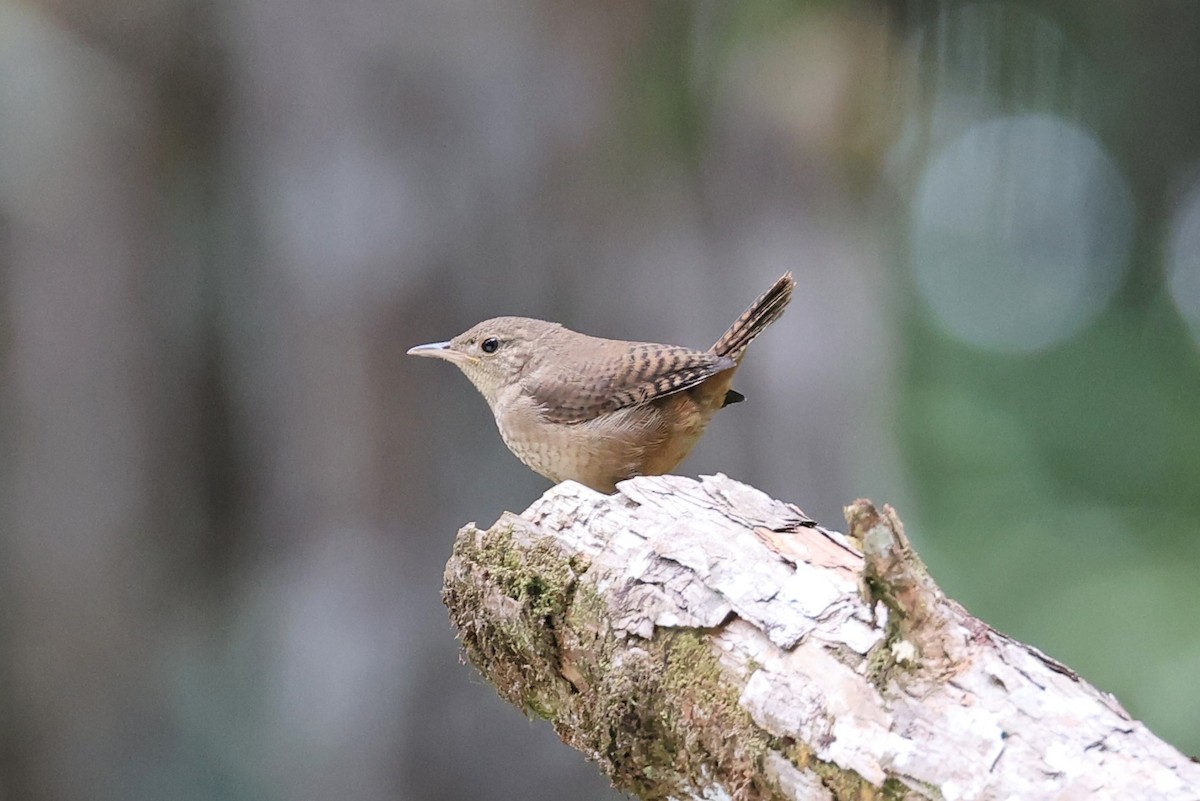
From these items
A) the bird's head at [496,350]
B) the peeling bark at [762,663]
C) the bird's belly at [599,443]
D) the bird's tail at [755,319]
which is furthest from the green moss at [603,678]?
the bird's tail at [755,319]

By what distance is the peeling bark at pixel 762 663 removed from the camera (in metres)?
1.06

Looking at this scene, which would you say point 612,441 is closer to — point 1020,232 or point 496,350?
point 496,350

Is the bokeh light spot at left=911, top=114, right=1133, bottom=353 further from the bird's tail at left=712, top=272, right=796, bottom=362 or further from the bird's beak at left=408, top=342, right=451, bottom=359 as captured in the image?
the bird's beak at left=408, top=342, right=451, bottom=359

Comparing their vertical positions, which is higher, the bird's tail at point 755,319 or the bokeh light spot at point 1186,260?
the bokeh light spot at point 1186,260

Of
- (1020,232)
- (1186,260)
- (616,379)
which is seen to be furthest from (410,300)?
(1186,260)

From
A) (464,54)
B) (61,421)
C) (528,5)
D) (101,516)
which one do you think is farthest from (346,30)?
(101,516)

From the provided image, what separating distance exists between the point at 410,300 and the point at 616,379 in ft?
4.13

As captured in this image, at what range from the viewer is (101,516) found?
323 centimetres

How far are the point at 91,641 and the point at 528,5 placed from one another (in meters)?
2.66

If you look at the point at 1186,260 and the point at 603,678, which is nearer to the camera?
the point at 603,678

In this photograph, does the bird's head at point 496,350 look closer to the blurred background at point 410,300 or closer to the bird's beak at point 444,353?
the bird's beak at point 444,353

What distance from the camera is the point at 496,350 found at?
7.91ft

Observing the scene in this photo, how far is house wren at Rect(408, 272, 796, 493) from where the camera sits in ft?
7.13

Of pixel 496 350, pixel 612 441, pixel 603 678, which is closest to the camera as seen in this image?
pixel 603 678
